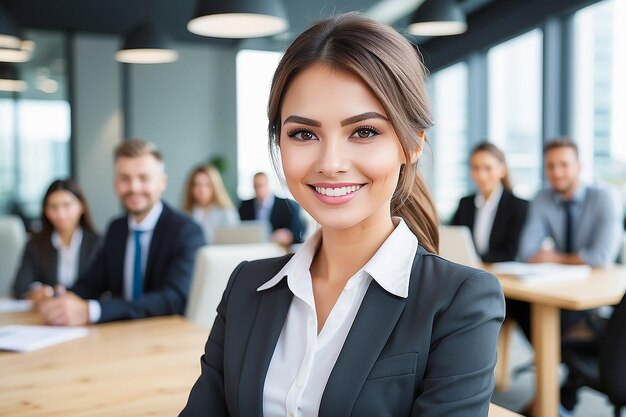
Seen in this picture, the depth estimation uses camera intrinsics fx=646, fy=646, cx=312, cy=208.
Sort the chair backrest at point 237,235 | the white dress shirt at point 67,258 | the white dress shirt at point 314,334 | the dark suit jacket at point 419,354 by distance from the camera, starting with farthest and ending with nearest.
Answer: the chair backrest at point 237,235 → the white dress shirt at point 67,258 → the white dress shirt at point 314,334 → the dark suit jacket at point 419,354

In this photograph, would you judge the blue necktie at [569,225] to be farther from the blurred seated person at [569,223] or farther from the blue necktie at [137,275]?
the blue necktie at [137,275]

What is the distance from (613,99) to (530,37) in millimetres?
1528

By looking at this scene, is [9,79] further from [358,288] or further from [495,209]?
[358,288]

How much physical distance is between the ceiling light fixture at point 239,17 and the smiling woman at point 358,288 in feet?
6.60

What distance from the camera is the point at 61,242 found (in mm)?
3984

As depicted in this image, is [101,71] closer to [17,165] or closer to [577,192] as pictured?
[17,165]

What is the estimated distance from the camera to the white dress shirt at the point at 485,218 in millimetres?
4668

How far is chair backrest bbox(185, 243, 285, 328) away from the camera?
98.3 inches

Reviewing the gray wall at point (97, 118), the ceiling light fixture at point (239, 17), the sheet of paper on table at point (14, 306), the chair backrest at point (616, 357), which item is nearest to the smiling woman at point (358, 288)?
the chair backrest at point (616, 357)

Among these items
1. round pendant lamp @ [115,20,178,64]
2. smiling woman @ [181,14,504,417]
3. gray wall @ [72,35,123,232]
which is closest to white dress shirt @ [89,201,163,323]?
smiling woman @ [181,14,504,417]

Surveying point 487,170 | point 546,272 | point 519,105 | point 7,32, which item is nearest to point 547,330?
point 546,272

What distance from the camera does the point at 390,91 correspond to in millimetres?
1142

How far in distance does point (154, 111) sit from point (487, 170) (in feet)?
21.7

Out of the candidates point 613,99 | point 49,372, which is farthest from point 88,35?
point 49,372
